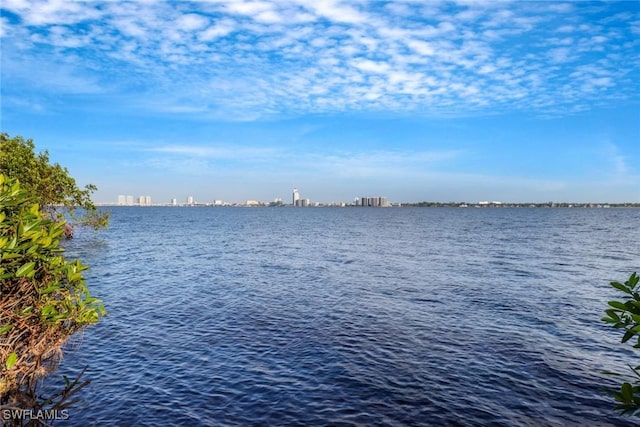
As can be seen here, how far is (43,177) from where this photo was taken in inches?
1816

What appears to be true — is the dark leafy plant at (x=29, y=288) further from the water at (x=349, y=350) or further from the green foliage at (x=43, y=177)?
the green foliage at (x=43, y=177)

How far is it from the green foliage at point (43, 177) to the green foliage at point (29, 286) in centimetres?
2490

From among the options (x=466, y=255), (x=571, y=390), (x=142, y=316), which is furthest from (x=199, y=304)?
(x=466, y=255)

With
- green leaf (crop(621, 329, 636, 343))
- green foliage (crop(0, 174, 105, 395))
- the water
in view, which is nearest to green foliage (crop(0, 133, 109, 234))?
the water

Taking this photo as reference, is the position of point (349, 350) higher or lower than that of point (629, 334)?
lower

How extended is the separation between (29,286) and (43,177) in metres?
46.8

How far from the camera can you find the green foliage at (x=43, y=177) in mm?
36125

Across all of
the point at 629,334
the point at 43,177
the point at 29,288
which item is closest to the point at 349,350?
the point at 29,288

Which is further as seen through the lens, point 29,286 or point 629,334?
point 29,286

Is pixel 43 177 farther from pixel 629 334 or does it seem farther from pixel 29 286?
pixel 629 334

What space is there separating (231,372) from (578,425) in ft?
42.9

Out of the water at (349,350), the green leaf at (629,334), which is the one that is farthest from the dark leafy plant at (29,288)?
the green leaf at (629,334)

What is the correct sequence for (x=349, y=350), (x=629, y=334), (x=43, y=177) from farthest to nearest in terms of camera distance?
(x=43, y=177) → (x=349, y=350) → (x=629, y=334)

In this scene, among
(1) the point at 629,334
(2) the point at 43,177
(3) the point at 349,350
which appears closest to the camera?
(1) the point at 629,334
